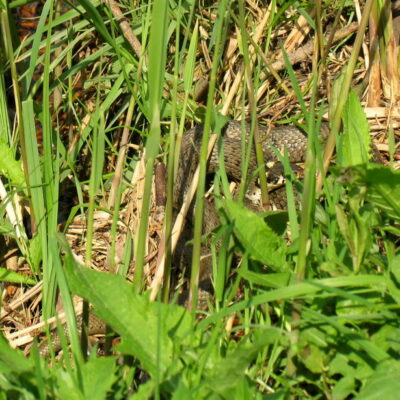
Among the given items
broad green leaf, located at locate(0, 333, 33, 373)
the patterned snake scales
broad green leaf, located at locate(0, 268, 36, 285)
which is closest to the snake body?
the patterned snake scales

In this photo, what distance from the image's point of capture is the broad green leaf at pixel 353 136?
2715 mm

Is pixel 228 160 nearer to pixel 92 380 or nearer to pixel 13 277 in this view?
pixel 13 277

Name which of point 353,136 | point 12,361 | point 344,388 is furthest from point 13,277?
point 344,388

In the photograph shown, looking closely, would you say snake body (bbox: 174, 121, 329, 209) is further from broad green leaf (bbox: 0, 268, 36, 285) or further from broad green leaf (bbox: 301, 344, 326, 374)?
broad green leaf (bbox: 301, 344, 326, 374)

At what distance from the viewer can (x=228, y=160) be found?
411 cm

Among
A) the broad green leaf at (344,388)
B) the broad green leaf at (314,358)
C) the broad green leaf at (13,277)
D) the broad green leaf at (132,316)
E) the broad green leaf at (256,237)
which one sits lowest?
the broad green leaf at (13,277)

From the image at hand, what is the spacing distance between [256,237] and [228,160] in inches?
69.6

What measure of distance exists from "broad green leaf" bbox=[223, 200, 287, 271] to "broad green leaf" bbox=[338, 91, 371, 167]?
489mm

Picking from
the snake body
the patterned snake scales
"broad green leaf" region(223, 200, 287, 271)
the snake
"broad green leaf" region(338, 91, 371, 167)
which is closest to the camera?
"broad green leaf" region(223, 200, 287, 271)

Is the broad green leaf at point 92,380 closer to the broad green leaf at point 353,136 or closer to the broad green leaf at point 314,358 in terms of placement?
the broad green leaf at point 314,358

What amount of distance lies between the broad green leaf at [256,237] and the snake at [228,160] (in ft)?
1.90

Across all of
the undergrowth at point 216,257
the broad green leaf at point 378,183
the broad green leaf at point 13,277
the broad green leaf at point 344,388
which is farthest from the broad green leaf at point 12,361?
the broad green leaf at point 13,277

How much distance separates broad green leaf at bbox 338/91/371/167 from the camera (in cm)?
271

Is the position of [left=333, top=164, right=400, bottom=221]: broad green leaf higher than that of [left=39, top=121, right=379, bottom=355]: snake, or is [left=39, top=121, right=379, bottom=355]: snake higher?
[left=333, top=164, right=400, bottom=221]: broad green leaf
